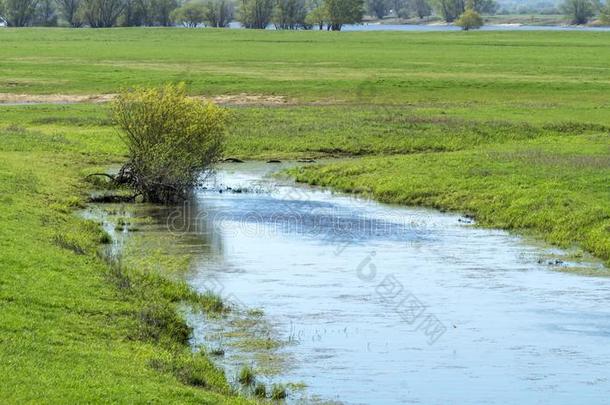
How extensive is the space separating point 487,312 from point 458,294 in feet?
Result: 5.17

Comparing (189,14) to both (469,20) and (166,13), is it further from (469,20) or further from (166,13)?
(469,20)

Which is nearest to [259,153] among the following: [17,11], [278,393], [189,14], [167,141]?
[167,141]

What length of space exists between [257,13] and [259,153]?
418ft

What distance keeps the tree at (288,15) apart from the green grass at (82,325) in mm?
145017

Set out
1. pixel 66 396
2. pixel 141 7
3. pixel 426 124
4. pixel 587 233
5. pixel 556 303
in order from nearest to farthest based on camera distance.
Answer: pixel 66 396 < pixel 556 303 < pixel 587 233 < pixel 426 124 < pixel 141 7

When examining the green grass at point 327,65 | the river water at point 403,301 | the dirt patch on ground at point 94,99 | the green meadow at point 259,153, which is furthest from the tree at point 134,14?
the river water at point 403,301

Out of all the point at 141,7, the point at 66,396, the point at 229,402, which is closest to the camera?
the point at 66,396

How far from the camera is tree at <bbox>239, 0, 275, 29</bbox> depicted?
17338cm

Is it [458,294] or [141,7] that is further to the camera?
[141,7]

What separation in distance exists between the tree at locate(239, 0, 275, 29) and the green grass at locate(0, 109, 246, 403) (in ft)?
470

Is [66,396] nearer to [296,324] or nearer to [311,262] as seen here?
[296,324]

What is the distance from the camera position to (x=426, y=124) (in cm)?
5281

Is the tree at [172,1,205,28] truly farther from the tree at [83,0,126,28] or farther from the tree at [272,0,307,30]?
the tree at [83,0,126,28]

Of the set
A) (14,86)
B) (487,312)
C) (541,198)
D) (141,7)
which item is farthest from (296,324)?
(141,7)
